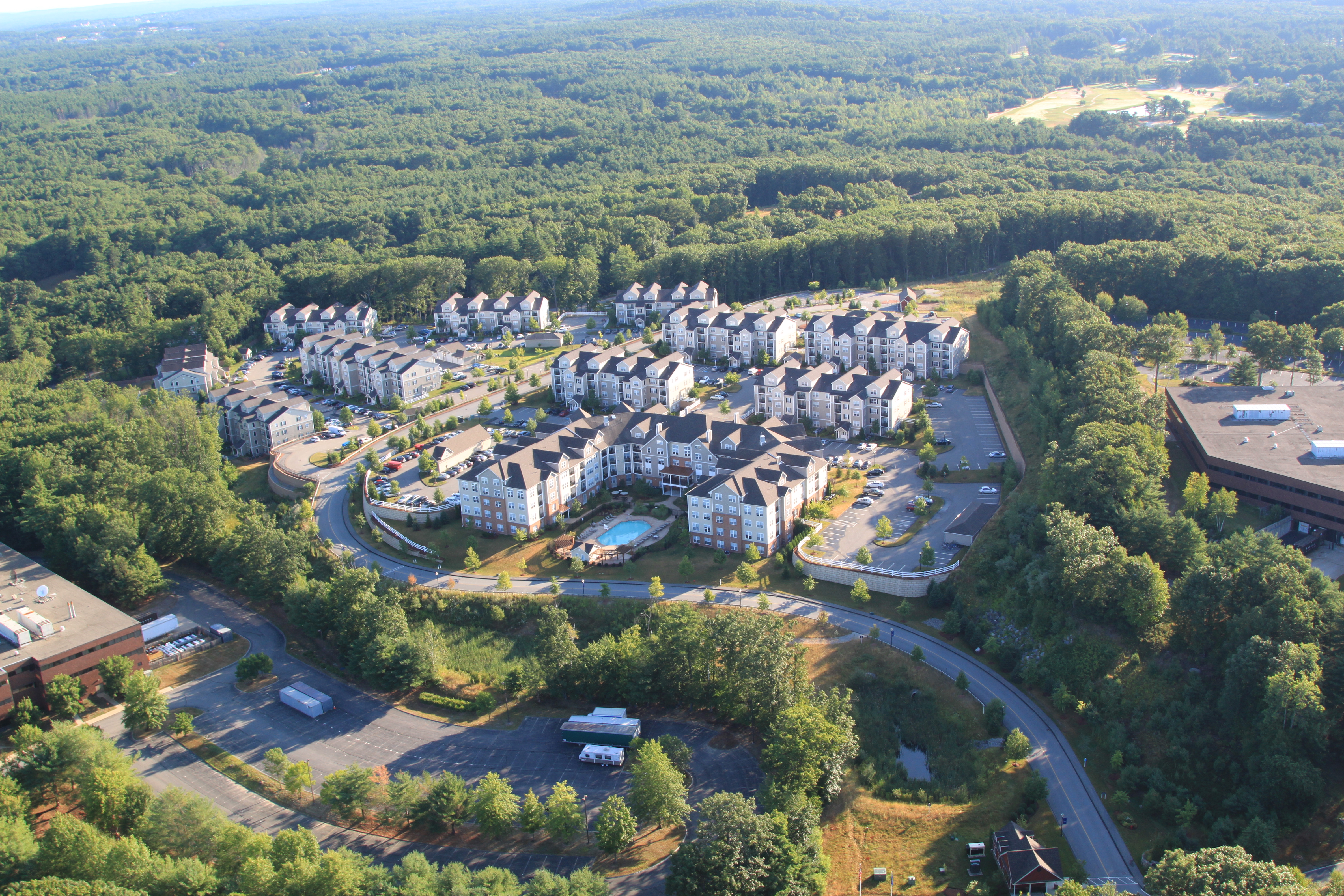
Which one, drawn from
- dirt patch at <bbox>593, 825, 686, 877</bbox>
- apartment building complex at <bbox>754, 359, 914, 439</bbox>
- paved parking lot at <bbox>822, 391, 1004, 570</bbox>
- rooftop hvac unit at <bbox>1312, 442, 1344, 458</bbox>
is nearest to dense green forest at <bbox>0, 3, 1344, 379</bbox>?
paved parking lot at <bbox>822, 391, 1004, 570</bbox>

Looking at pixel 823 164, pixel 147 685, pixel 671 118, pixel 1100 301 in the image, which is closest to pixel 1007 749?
pixel 147 685

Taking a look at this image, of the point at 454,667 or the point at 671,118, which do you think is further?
the point at 671,118

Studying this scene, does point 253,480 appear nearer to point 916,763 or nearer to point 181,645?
point 181,645

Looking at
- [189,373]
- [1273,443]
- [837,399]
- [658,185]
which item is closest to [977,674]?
[1273,443]

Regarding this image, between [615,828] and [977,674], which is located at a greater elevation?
[615,828]

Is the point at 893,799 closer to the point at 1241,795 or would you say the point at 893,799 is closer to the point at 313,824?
the point at 1241,795

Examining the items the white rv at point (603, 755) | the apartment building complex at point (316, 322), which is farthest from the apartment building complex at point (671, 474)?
the apartment building complex at point (316, 322)

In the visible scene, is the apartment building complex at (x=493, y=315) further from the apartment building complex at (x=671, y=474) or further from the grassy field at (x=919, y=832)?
the grassy field at (x=919, y=832)

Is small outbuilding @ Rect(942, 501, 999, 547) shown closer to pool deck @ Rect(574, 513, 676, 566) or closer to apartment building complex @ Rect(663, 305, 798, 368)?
pool deck @ Rect(574, 513, 676, 566)
